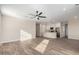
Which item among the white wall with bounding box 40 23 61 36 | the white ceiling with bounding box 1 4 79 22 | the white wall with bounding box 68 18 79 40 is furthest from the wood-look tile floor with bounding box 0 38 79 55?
the white ceiling with bounding box 1 4 79 22

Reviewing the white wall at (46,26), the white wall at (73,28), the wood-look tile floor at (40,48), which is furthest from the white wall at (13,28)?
the white wall at (73,28)

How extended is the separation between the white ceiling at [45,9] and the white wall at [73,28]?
185 millimetres

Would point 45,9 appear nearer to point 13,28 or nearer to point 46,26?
point 46,26

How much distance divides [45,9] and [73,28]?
3.04 ft

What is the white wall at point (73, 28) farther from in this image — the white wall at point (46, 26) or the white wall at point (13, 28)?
the white wall at point (13, 28)

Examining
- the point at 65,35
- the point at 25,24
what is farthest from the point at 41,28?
the point at 65,35

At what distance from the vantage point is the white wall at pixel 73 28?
2338 mm

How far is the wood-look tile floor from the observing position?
2312mm

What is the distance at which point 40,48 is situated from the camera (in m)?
2.37

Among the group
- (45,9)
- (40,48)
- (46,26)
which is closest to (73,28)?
(46,26)
